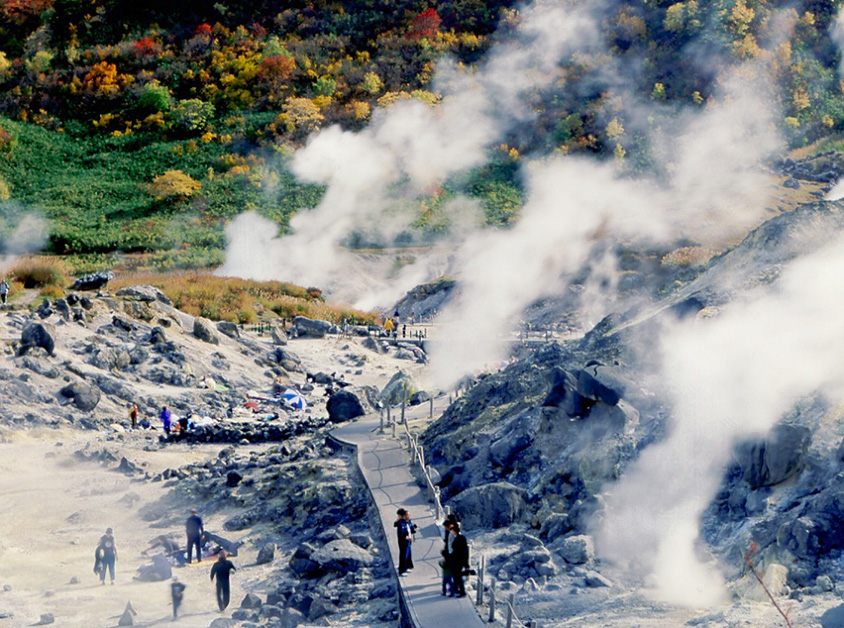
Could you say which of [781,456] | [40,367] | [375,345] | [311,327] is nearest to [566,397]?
[781,456]

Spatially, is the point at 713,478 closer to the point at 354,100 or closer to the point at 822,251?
the point at 822,251

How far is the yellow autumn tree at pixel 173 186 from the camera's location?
65.4 m

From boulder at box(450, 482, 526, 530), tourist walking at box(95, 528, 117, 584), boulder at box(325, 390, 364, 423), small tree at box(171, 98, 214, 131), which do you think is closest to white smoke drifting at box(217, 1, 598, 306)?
small tree at box(171, 98, 214, 131)

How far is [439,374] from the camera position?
3678 cm

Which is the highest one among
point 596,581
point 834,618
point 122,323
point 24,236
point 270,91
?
point 270,91

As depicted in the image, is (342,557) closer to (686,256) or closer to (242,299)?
(242,299)

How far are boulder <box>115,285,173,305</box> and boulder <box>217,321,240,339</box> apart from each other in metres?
2.06

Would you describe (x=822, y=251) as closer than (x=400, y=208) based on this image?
Yes

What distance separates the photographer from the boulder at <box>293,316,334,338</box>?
1689 inches

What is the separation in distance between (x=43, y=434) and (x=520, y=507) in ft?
47.9

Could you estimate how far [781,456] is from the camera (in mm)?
14781

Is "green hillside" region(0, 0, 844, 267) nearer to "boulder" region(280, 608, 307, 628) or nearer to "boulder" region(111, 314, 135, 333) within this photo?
"boulder" region(111, 314, 135, 333)

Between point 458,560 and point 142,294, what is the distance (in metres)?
27.1

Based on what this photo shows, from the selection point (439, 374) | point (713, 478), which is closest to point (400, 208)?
point (439, 374)
